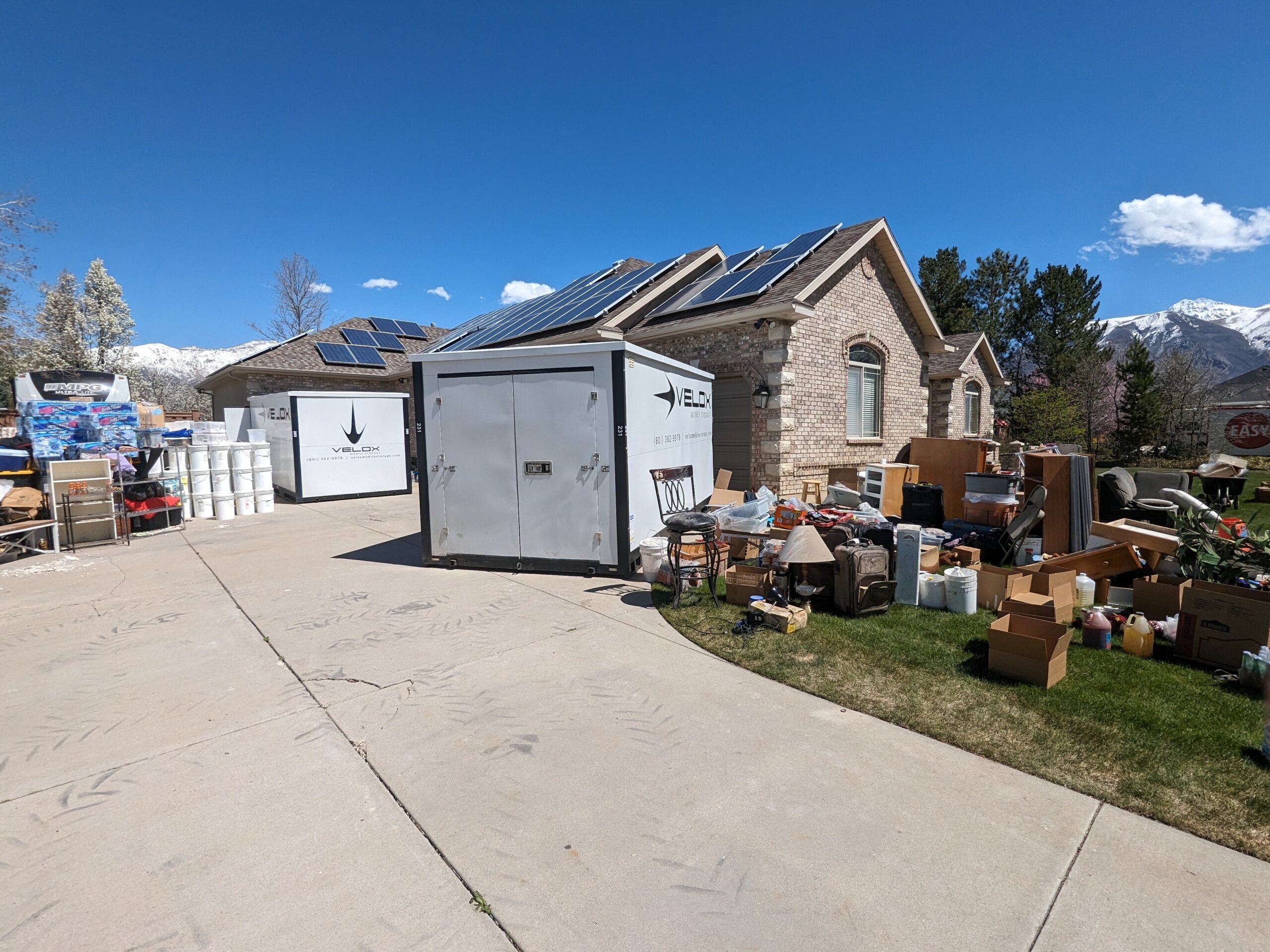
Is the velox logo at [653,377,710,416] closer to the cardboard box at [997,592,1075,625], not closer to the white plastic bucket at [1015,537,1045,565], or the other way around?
the cardboard box at [997,592,1075,625]

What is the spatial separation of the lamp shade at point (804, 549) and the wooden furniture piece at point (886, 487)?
488 cm

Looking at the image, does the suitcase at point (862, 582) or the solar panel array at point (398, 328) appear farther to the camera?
the solar panel array at point (398, 328)

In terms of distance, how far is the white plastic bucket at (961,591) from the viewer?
536 centimetres

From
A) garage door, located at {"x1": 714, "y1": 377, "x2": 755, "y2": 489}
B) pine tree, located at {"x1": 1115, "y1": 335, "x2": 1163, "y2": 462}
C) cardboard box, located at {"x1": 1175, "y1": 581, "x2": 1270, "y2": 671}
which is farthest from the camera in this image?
pine tree, located at {"x1": 1115, "y1": 335, "x2": 1163, "y2": 462}

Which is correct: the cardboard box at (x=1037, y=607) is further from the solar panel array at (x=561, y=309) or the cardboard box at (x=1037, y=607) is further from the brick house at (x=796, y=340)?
the solar panel array at (x=561, y=309)

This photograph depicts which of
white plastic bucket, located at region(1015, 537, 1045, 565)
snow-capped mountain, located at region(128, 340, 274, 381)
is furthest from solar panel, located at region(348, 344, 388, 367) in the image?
snow-capped mountain, located at region(128, 340, 274, 381)

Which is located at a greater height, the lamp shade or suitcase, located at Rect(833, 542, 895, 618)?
the lamp shade

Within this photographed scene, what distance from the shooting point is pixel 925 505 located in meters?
8.94

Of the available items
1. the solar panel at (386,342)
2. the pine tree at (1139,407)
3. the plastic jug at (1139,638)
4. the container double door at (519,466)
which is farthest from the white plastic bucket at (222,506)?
the pine tree at (1139,407)

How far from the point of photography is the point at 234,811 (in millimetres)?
2643

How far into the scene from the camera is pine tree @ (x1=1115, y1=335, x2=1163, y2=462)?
22.4 metres

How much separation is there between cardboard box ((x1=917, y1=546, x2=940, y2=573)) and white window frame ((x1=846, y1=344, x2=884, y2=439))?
21.4 ft

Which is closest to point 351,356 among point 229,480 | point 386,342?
point 386,342

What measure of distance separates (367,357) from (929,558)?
63.9ft
